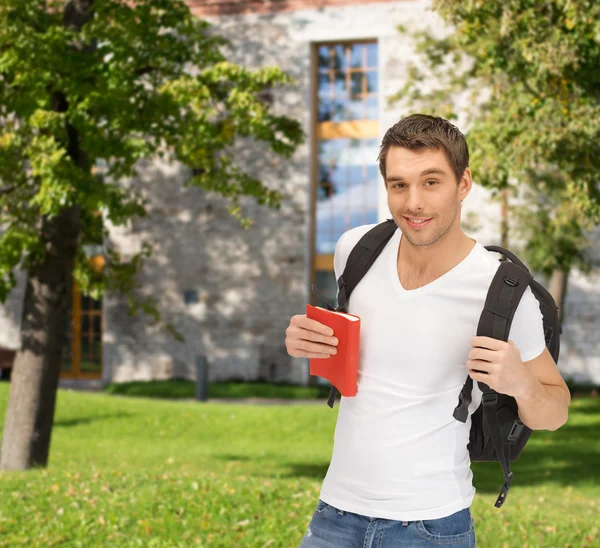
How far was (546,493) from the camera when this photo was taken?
1230 centimetres

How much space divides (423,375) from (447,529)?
0.45 m

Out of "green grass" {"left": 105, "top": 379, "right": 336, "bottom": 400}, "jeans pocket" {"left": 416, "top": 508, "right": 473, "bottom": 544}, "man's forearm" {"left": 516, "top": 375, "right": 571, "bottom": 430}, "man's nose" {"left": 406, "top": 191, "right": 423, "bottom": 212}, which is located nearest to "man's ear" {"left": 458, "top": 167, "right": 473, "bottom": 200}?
"man's nose" {"left": 406, "top": 191, "right": 423, "bottom": 212}

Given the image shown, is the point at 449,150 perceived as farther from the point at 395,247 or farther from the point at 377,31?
the point at 377,31

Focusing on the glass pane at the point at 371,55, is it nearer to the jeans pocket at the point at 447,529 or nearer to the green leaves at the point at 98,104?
the green leaves at the point at 98,104

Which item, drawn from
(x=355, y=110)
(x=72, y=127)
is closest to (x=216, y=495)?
(x=72, y=127)

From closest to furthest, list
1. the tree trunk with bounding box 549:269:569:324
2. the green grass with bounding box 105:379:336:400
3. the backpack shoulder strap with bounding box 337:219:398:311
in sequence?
the backpack shoulder strap with bounding box 337:219:398:311 < the tree trunk with bounding box 549:269:569:324 < the green grass with bounding box 105:379:336:400

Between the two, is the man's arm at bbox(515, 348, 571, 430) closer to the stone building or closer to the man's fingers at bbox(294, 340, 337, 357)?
the man's fingers at bbox(294, 340, 337, 357)

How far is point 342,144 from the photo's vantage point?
24.7 metres

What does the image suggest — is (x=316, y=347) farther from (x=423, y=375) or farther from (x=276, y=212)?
(x=276, y=212)

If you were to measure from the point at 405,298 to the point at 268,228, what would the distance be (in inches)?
879

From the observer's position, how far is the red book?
101 inches

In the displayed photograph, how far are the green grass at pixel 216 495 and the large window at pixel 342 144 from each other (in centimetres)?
935

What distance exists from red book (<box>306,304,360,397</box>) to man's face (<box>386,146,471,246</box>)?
0.30 meters

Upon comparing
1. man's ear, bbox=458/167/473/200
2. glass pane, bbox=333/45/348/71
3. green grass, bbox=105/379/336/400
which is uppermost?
glass pane, bbox=333/45/348/71
